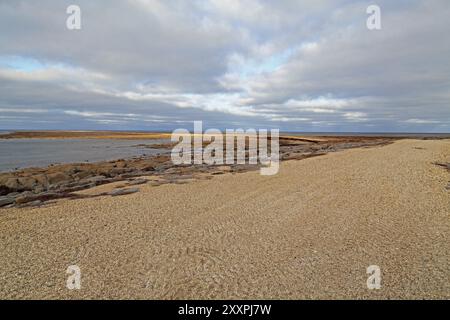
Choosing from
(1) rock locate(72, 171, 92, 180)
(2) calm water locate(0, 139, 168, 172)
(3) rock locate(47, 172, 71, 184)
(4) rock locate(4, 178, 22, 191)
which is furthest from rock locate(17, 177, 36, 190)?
(2) calm water locate(0, 139, 168, 172)

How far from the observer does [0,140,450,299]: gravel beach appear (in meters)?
4.14

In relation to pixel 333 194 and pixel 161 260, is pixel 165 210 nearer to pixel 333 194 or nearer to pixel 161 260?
pixel 161 260

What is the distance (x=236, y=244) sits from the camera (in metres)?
5.75

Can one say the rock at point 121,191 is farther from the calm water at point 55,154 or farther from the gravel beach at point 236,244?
the calm water at point 55,154

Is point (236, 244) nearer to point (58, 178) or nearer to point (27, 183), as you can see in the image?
point (27, 183)

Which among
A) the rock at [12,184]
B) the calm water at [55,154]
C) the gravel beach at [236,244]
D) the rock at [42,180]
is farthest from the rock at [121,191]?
the calm water at [55,154]

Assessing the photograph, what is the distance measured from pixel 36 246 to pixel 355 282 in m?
6.23

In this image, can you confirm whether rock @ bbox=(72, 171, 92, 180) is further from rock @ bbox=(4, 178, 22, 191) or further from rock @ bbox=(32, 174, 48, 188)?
rock @ bbox=(4, 178, 22, 191)

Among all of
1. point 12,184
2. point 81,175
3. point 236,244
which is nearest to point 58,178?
A: point 81,175

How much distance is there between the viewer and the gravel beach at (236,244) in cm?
414

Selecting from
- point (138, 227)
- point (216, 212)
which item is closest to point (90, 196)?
point (138, 227)
